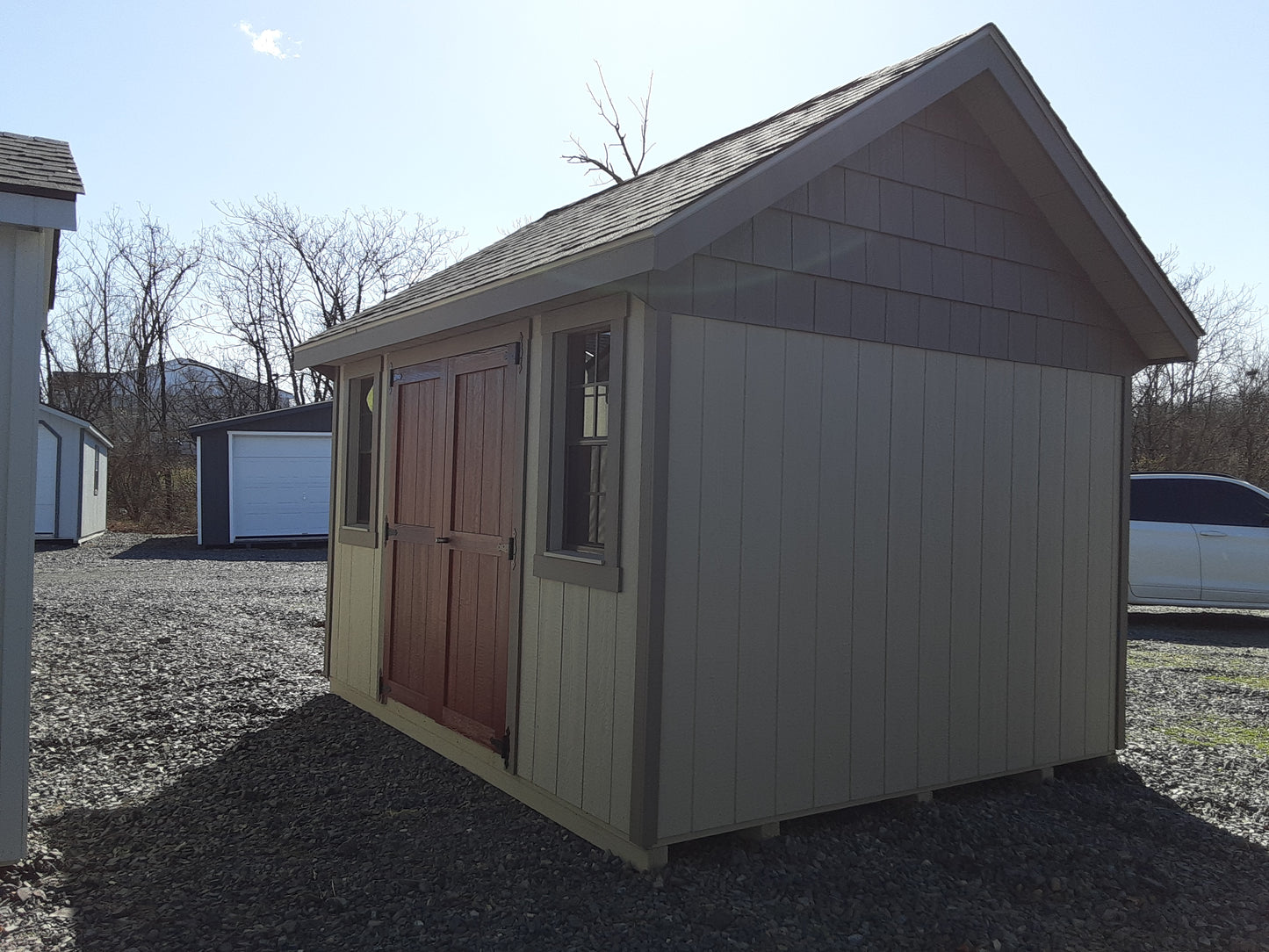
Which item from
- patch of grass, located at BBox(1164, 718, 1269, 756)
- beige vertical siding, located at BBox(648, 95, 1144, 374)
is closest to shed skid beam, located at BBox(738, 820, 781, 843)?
beige vertical siding, located at BBox(648, 95, 1144, 374)

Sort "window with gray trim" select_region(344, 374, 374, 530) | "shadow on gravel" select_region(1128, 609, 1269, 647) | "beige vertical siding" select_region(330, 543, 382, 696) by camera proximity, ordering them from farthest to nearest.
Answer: "shadow on gravel" select_region(1128, 609, 1269, 647) → "window with gray trim" select_region(344, 374, 374, 530) → "beige vertical siding" select_region(330, 543, 382, 696)

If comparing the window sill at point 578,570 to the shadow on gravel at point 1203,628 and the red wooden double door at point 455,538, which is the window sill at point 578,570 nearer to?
the red wooden double door at point 455,538

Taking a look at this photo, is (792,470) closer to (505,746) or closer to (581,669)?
(581,669)

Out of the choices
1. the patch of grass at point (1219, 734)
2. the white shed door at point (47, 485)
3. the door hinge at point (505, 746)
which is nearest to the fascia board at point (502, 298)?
the door hinge at point (505, 746)

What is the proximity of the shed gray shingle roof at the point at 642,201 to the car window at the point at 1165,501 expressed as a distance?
24.0 feet

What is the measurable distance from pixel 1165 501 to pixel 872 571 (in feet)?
25.5

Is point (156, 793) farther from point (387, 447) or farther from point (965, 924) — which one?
point (965, 924)

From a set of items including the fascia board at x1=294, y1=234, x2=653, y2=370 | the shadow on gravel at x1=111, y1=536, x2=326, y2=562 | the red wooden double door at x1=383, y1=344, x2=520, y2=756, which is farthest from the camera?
the shadow on gravel at x1=111, y1=536, x2=326, y2=562

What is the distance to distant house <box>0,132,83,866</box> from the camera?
3619mm

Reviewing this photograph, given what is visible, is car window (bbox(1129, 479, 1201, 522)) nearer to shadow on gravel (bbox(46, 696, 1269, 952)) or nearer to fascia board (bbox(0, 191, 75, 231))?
shadow on gravel (bbox(46, 696, 1269, 952))

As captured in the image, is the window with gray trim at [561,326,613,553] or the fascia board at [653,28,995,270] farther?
the window with gray trim at [561,326,613,553]

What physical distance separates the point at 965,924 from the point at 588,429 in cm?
252

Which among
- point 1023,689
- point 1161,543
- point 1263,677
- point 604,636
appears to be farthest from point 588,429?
point 1161,543

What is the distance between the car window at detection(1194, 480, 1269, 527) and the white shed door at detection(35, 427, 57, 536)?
19217 mm
